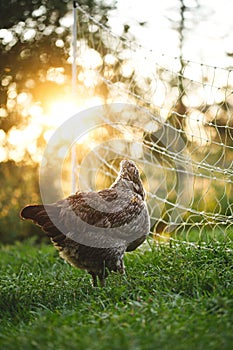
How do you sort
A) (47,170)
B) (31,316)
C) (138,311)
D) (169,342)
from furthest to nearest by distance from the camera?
(47,170)
(31,316)
(138,311)
(169,342)

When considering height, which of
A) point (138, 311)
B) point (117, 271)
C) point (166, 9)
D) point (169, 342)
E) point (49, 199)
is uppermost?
point (166, 9)

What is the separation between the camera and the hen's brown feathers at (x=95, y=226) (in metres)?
3.75

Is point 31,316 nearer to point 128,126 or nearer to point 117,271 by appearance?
point 117,271

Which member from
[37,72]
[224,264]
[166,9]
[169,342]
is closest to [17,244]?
[37,72]

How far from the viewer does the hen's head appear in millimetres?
4164

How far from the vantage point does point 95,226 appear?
375 centimetres

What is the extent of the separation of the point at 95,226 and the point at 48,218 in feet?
1.11

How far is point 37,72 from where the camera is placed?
753 centimetres

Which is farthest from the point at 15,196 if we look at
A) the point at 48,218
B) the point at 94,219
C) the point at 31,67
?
the point at 94,219

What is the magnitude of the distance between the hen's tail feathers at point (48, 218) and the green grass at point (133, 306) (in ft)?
1.18

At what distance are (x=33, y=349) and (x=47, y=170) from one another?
4435 mm

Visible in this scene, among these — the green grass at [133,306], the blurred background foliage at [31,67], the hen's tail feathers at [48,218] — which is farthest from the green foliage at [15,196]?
the hen's tail feathers at [48,218]

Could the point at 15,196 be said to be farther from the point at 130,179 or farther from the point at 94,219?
the point at 94,219

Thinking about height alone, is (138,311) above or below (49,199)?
above
